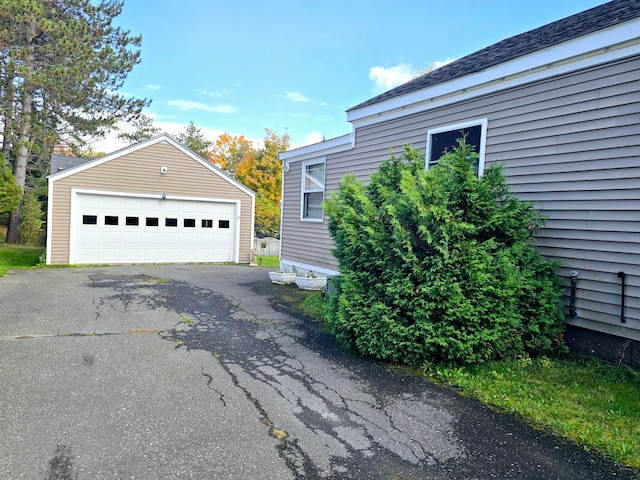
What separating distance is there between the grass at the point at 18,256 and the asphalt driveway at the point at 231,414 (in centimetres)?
980

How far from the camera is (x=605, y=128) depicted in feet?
14.8

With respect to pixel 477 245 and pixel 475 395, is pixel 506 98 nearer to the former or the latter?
pixel 477 245

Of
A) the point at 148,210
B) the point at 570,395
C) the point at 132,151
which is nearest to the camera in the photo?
the point at 570,395

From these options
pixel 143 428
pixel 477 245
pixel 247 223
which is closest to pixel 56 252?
pixel 247 223

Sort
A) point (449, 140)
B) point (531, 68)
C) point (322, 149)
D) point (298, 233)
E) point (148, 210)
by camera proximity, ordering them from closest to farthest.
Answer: point (531, 68) < point (449, 140) < point (322, 149) < point (298, 233) < point (148, 210)

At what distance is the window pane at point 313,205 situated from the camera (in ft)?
31.6

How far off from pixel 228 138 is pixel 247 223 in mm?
20366

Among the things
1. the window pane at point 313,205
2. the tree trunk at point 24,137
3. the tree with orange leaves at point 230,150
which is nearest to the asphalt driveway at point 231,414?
the window pane at point 313,205

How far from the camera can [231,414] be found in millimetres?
3275

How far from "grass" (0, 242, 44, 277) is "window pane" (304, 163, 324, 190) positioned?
1008 cm

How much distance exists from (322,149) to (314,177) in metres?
0.75

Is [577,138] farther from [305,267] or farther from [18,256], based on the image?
[18,256]

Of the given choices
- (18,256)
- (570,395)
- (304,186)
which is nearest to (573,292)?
(570,395)

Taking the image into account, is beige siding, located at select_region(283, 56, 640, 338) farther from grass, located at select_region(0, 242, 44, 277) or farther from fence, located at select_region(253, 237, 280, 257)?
fence, located at select_region(253, 237, 280, 257)
